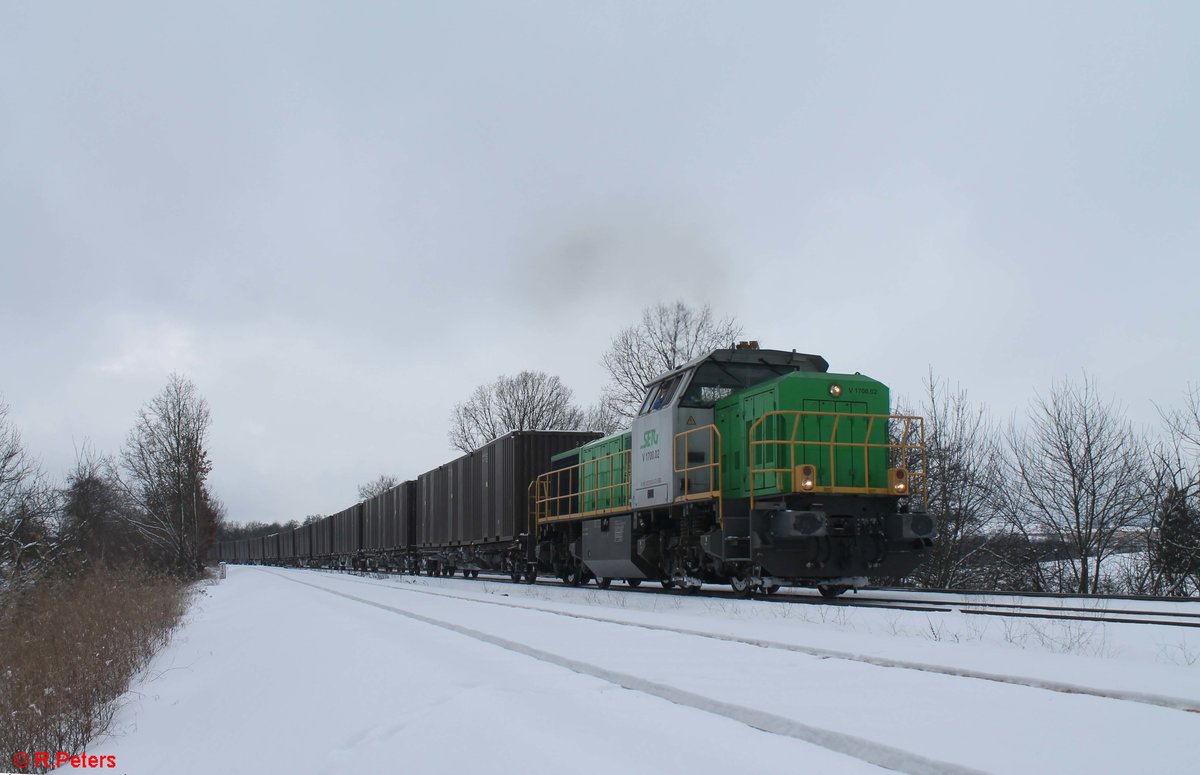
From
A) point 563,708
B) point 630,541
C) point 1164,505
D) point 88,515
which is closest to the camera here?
point 563,708

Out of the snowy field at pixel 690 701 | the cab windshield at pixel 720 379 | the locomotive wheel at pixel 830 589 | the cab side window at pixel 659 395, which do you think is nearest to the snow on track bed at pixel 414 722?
the snowy field at pixel 690 701

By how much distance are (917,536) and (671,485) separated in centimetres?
381

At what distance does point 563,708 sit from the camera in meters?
4.95

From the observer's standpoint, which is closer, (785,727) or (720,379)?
(785,727)

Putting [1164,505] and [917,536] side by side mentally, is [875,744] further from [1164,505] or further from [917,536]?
[1164,505]

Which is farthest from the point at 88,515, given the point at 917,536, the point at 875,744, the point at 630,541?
the point at 875,744

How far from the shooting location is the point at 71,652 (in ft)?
29.1

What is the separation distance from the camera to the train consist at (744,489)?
38.0 feet

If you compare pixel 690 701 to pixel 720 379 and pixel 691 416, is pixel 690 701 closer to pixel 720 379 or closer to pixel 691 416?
pixel 691 416

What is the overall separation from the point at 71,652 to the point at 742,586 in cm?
848

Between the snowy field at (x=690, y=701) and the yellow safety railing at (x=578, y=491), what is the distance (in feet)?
23.8

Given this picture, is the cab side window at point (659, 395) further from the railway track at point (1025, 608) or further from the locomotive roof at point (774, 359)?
the railway track at point (1025, 608)

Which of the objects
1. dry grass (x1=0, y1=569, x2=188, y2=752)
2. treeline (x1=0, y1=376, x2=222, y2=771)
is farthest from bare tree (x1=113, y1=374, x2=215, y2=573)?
dry grass (x1=0, y1=569, x2=188, y2=752)

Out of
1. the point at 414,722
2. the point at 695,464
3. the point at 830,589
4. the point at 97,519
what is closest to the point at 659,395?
the point at 695,464
